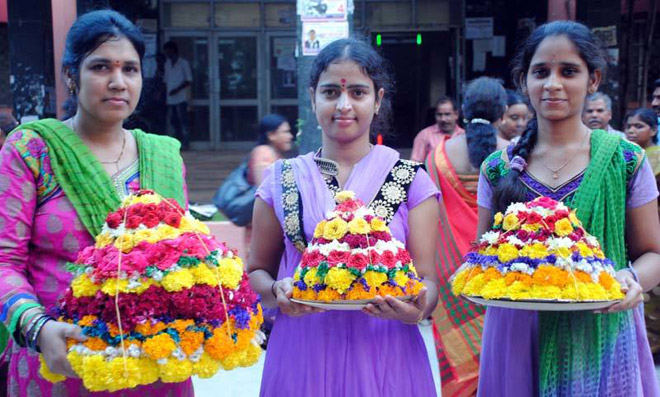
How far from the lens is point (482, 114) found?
17.0 feet

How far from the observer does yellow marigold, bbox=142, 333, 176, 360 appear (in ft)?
6.17

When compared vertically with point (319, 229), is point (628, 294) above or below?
below

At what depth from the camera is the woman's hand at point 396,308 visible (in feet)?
7.11

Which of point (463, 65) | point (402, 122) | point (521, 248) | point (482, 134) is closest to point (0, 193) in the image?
point (521, 248)

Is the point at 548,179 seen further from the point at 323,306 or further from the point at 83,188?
the point at 83,188

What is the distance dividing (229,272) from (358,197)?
565mm

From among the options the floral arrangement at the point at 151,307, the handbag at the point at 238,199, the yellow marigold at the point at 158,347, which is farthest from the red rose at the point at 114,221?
the handbag at the point at 238,199

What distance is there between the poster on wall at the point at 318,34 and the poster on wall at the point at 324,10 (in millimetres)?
42

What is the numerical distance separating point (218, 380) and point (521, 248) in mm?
3589

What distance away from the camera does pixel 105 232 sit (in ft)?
6.76

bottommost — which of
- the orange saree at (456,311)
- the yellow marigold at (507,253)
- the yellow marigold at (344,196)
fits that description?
the orange saree at (456,311)

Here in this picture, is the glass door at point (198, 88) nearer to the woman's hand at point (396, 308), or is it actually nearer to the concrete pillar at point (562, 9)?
the concrete pillar at point (562, 9)

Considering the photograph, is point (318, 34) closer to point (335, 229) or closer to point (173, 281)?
point (335, 229)

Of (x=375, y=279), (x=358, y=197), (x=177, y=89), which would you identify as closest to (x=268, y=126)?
(x=358, y=197)
